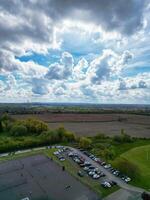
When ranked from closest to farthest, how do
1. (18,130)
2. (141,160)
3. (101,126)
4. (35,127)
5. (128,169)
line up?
1. (128,169)
2. (141,160)
3. (18,130)
4. (35,127)
5. (101,126)

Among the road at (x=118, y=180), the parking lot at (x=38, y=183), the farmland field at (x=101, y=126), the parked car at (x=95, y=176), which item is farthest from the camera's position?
the farmland field at (x=101, y=126)

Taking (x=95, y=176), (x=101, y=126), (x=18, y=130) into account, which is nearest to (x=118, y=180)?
(x=95, y=176)

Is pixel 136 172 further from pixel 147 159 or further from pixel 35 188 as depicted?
pixel 35 188

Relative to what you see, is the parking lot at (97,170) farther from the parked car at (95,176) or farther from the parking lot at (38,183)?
the parking lot at (38,183)

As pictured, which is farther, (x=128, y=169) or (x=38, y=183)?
(x=128, y=169)

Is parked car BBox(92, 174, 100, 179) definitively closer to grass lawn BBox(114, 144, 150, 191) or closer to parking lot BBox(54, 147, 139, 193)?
parking lot BBox(54, 147, 139, 193)

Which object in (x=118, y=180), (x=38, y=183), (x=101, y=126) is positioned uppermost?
(x=118, y=180)

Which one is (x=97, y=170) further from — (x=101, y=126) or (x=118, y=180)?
(x=101, y=126)

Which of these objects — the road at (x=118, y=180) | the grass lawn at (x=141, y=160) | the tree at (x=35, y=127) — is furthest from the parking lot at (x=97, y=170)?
the tree at (x=35, y=127)
